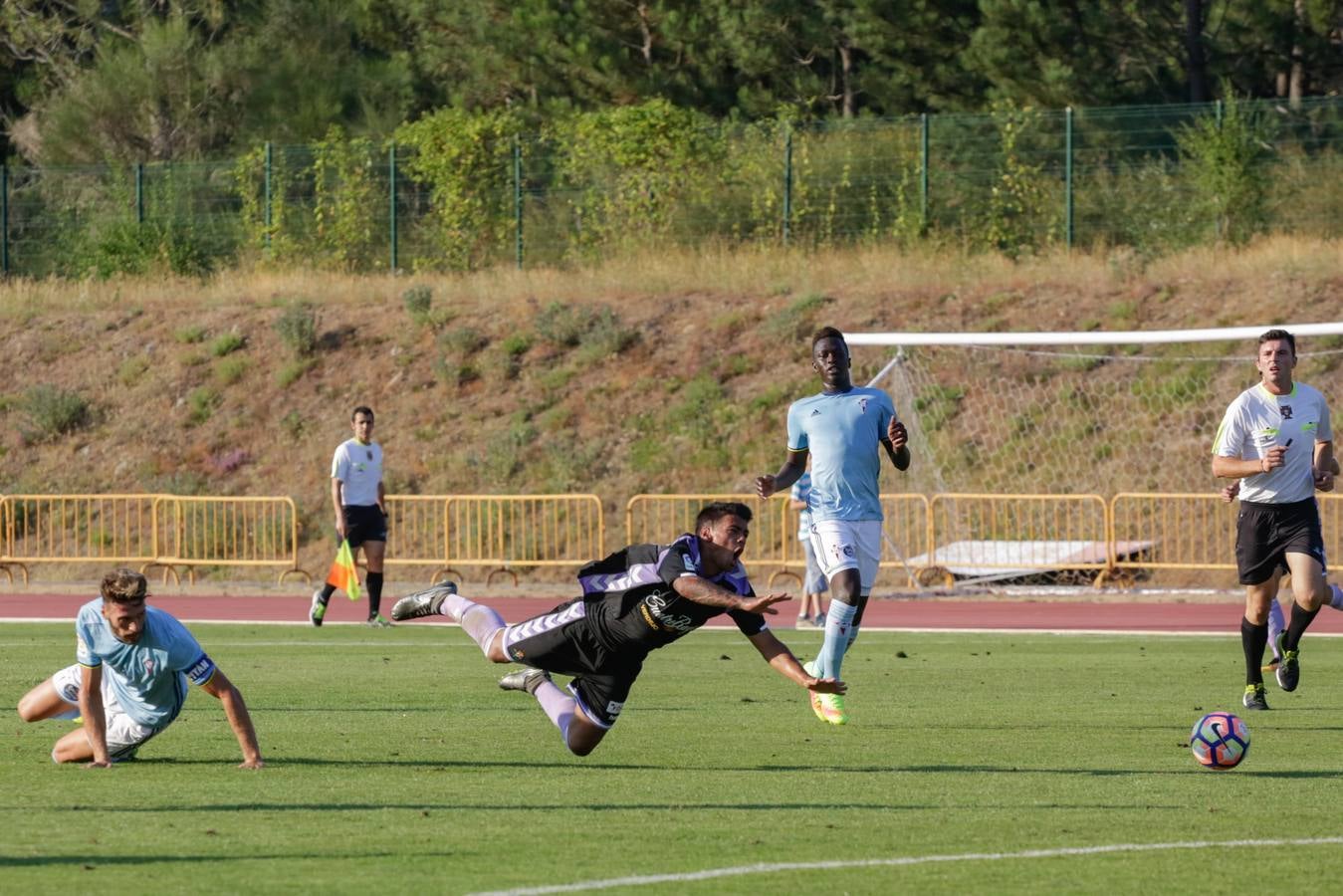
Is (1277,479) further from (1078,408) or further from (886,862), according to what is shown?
(1078,408)

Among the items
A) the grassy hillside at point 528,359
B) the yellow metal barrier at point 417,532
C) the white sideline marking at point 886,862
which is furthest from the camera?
the grassy hillside at point 528,359

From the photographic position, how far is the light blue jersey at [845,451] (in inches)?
484

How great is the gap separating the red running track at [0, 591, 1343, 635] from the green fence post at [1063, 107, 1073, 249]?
12779 millimetres

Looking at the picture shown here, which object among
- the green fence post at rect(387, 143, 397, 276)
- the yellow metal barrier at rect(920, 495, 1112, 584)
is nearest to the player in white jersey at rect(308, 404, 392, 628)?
the yellow metal barrier at rect(920, 495, 1112, 584)

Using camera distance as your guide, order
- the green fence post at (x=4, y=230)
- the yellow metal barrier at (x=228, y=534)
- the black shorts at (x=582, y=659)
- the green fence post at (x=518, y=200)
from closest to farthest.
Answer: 1. the black shorts at (x=582, y=659)
2. the yellow metal barrier at (x=228, y=534)
3. the green fence post at (x=518, y=200)
4. the green fence post at (x=4, y=230)

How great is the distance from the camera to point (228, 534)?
101 ft

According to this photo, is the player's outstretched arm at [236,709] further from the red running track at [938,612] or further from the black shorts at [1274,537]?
the red running track at [938,612]

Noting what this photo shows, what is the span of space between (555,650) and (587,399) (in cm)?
2458

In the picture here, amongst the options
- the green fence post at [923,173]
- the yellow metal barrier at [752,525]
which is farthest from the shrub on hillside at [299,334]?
the green fence post at [923,173]

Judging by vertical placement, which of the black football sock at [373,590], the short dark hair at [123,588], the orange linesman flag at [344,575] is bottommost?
the black football sock at [373,590]

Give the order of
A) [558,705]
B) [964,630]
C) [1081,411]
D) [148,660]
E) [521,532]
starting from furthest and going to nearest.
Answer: [1081,411]
[521,532]
[964,630]
[558,705]
[148,660]

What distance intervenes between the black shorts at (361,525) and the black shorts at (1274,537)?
10.4 m

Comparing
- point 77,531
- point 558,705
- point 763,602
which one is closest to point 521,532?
point 77,531

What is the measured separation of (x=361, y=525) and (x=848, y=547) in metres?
9.53
